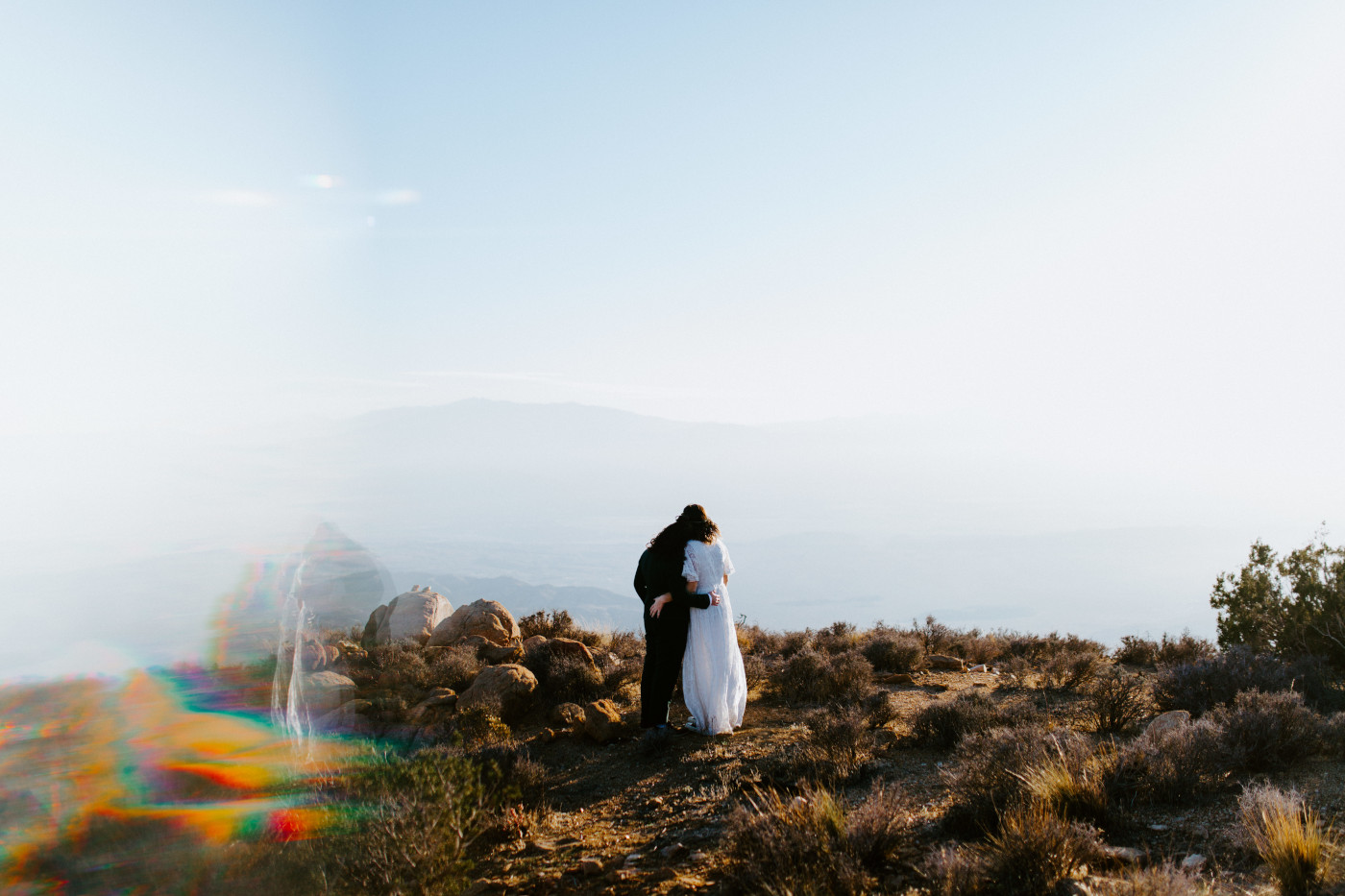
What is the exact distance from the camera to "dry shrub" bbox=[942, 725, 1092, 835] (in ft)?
14.9

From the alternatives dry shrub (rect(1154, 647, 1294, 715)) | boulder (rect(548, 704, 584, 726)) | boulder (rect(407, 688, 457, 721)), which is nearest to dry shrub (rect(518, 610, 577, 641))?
boulder (rect(407, 688, 457, 721))

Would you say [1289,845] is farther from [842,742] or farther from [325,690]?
[325,690]

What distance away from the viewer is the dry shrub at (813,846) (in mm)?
3662

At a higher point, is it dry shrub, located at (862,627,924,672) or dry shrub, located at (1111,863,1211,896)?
dry shrub, located at (1111,863,1211,896)

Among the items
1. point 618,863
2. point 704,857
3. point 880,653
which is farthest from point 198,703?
point 880,653

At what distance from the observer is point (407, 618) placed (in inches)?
480

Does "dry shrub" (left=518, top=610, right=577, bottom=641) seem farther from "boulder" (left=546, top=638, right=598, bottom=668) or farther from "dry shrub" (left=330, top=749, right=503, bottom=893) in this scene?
"dry shrub" (left=330, top=749, right=503, bottom=893)

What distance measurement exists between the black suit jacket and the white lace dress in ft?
0.29

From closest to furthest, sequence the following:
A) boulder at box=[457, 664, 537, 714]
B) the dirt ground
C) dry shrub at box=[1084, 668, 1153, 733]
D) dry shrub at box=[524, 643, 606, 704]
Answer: the dirt ground → dry shrub at box=[1084, 668, 1153, 733] → boulder at box=[457, 664, 537, 714] → dry shrub at box=[524, 643, 606, 704]

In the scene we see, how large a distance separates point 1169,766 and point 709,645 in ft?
13.4

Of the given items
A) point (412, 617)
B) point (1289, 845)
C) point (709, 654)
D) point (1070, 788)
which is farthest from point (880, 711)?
point (412, 617)

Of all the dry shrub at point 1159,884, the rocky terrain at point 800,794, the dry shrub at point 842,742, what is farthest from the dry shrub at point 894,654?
the dry shrub at point 1159,884

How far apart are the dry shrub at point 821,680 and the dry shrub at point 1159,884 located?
5.33m

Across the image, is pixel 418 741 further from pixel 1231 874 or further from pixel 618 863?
pixel 1231 874
